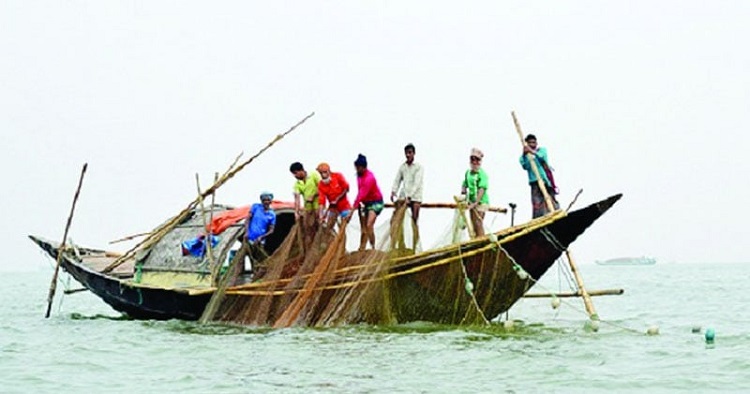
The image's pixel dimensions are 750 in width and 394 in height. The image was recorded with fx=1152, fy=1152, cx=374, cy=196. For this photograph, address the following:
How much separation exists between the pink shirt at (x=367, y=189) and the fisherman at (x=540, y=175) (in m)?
2.14

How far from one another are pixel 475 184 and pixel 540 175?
Answer: 3.13ft

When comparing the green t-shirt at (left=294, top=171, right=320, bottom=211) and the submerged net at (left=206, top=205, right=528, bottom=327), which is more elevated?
the green t-shirt at (left=294, top=171, right=320, bottom=211)

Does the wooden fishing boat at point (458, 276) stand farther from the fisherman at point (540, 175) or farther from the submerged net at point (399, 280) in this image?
the fisherman at point (540, 175)

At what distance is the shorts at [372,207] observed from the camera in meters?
16.5

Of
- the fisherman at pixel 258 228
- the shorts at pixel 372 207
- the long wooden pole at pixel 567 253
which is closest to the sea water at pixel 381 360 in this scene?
the long wooden pole at pixel 567 253

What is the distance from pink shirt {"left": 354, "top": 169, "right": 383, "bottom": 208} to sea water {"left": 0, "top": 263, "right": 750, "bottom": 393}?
6.18ft

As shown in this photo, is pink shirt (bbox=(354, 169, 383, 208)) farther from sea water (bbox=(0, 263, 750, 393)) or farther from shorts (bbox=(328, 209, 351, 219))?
Result: sea water (bbox=(0, 263, 750, 393))

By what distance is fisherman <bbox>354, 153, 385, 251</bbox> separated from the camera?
16.4 metres

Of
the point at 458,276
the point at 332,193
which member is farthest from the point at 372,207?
the point at 458,276

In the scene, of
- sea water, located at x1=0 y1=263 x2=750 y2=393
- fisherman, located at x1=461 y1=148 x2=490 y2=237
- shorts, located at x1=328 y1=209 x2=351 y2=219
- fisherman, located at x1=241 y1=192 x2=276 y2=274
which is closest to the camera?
sea water, located at x1=0 y1=263 x2=750 y2=393

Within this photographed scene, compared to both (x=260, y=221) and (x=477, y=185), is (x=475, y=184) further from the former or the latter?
(x=260, y=221)

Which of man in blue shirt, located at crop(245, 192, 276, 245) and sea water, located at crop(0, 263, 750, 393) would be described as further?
man in blue shirt, located at crop(245, 192, 276, 245)

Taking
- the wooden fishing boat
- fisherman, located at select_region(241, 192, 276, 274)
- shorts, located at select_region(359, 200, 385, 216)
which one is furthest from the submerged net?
fisherman, located at select_region(241, 192, 276, 274)

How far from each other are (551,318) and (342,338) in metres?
5.25
